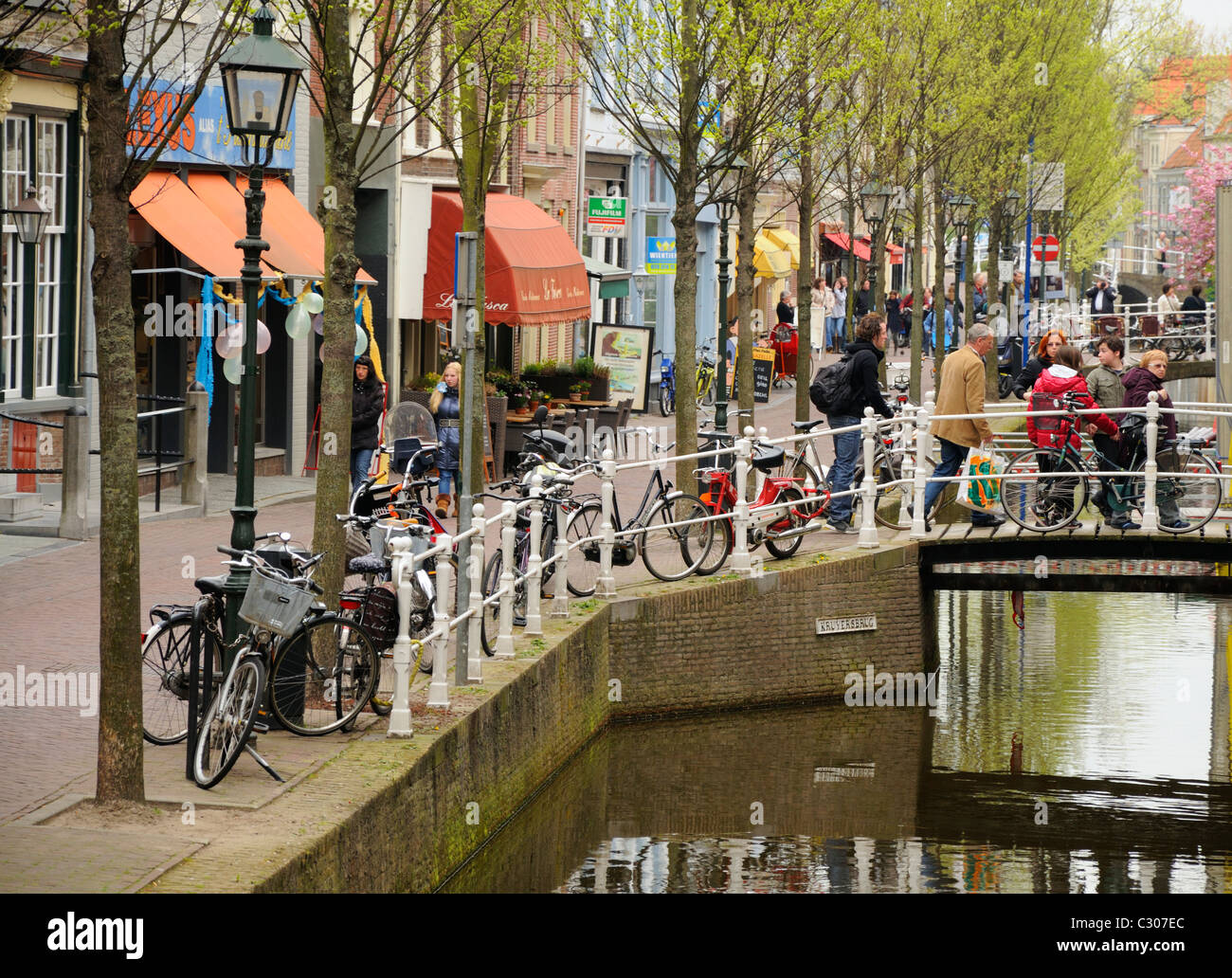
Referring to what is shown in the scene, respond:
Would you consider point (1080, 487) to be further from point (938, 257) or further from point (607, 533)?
point (938, 257)

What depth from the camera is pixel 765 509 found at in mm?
15812

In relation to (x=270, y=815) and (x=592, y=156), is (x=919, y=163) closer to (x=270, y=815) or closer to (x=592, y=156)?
(x=592, y=156)

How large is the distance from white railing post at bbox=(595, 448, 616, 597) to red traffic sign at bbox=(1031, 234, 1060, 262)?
30.1 meters

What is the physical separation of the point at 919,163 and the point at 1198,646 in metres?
11.3

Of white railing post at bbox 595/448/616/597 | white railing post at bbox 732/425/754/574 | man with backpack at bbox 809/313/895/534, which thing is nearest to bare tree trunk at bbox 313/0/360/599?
white railing post at bbox 595/448/616/597

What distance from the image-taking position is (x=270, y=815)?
8.22m

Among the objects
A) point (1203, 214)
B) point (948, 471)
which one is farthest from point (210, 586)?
point (1203, 214)

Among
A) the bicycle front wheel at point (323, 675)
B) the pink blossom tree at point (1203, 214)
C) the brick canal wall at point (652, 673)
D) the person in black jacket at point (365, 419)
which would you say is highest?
the pink blossom tree at point (1203, 214)

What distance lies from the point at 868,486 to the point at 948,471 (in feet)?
3.34

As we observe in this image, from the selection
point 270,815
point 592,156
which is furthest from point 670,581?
point 592,156

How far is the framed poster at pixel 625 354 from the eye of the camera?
30531 mm

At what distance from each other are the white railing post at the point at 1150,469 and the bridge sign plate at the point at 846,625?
247cm

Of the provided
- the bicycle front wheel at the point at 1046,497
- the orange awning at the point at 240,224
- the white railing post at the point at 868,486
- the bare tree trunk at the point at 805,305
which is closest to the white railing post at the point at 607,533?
the white railing post at the point at 868,486

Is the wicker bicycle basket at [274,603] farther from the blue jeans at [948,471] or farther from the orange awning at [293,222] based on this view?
the orange awning at [293,222]
